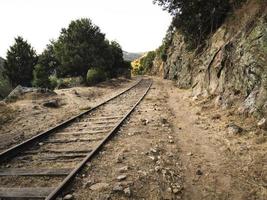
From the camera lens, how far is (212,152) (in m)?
6.82

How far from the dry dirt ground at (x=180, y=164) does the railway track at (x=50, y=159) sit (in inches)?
11.1

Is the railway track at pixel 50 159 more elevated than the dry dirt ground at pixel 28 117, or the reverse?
the railway track at pixel 50 159

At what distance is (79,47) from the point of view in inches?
1247

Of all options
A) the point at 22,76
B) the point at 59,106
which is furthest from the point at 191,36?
the point at 22,76

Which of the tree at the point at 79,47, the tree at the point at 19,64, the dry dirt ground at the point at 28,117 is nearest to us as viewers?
the dry dirt ground at the point at 28,117

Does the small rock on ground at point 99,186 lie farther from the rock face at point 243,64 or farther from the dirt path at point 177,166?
the rock face at point 243,64

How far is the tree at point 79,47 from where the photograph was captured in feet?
105

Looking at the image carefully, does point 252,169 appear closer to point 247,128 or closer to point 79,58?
point 247,128

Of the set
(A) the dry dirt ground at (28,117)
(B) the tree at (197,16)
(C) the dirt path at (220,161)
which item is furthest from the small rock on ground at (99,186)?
(B) the tree at (197,16)

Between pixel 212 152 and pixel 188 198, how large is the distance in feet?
7.61

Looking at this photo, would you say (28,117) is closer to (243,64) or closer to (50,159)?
(50,159)

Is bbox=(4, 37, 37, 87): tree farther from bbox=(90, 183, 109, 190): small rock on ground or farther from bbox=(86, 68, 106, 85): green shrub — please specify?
bbox=(90, 183, 109, 190): small rock on ground

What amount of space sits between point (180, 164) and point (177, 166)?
0.49ft

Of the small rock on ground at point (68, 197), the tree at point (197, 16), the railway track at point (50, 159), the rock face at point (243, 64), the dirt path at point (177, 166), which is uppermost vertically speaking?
the tree at point (197, 16)
